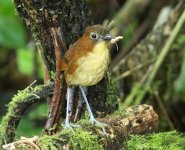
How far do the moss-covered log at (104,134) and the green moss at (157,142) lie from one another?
49 millimetres

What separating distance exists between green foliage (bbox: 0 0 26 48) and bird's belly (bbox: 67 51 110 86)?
2.51 metres

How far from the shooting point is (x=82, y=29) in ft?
9.82

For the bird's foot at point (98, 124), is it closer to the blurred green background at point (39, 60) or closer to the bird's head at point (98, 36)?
the bird's head at point (98, 36)

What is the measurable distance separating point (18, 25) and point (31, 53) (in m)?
0.38

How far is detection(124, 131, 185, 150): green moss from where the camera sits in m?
2.67

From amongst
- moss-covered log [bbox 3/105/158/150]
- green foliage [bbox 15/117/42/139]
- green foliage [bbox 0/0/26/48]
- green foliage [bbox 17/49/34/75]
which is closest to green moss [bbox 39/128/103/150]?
moss-covered log [bbox 3/105/158/150]

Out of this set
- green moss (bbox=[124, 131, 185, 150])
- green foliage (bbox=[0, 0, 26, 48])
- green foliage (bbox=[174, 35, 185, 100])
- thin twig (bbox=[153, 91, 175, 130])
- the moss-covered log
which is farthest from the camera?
green foliage (bbox=[0, 0, 26, 48])

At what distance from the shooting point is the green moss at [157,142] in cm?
267

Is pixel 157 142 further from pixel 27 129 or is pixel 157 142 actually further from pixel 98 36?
pixel 27 129

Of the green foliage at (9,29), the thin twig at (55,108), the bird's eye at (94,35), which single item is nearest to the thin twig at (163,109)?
the green foliage at (9,29)

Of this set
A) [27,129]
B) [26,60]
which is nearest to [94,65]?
[27,129]

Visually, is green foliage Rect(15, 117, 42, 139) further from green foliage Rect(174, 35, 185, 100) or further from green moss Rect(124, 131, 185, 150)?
green moss Rect(124, 131, 185, 150)

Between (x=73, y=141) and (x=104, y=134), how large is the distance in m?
0.20

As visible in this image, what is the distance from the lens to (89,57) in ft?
8.45
